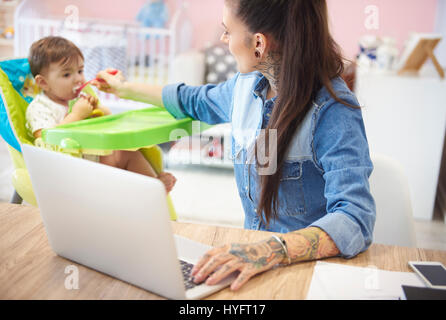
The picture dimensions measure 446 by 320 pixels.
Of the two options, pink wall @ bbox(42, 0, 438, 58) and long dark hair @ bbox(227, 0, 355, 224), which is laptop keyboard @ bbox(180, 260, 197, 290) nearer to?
long dark hair @ bbox(227, 0, 355, 224)

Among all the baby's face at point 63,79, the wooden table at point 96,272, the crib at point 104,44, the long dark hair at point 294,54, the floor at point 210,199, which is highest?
the long dark hair at point 294,54

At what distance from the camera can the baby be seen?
4.69ft

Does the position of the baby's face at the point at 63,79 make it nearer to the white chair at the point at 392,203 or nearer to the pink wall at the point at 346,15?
the white chair at the point at 392,203

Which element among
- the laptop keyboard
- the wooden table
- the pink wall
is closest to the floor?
the pink wall

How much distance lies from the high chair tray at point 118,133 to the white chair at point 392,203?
1.68ft

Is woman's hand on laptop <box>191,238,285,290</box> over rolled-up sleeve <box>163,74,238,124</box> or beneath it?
beneath

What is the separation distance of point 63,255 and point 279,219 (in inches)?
19.2

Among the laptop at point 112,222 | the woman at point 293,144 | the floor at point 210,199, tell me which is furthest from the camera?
the floor at point 210,199

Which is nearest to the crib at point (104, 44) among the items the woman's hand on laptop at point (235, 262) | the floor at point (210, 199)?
the floor at point (210, 199)

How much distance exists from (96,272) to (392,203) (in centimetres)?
72

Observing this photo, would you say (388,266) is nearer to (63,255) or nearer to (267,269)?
(267,269)

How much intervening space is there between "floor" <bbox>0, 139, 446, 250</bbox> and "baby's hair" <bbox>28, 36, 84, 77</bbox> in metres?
1.28

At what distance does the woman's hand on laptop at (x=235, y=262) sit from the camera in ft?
2.47

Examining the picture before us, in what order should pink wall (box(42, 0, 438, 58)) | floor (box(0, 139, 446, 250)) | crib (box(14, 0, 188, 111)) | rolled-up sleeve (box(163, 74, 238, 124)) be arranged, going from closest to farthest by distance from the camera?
rolled-up sleeve (box(163, 74, 238, 124)), floor (box(0, 139, 446, 250)), crib (box(14, 0, 188, 111)), pink wall (box(42, 0, 438, 58))
